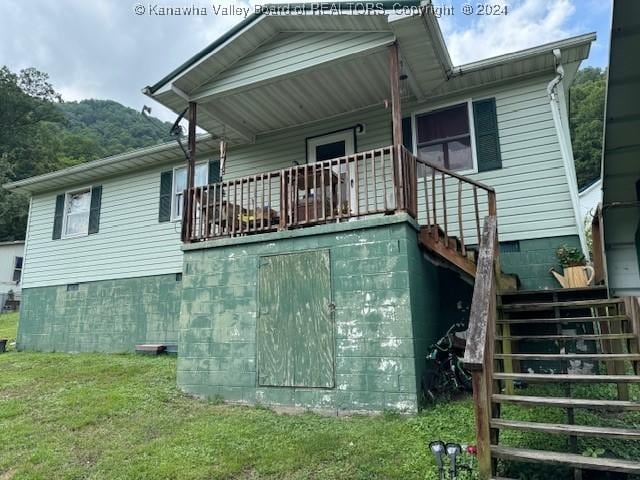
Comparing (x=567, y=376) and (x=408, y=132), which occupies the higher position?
(x=408, y=132)

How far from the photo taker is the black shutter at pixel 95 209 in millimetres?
10938

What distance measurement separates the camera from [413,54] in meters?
5.96

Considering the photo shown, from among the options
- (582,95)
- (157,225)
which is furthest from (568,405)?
(582,95)

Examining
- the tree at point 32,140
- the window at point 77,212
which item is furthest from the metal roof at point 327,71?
the tree at point 32,140

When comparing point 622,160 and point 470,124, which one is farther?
point 470,124

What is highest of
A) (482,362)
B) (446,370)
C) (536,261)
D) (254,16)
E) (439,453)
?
(254,16)

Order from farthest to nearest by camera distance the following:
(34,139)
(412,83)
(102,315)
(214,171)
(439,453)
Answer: (34,139) < (102,315) < (214,171) < (412,83) < (439,453)

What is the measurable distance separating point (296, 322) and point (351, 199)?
2.17m

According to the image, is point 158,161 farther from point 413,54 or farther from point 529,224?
point 529,224

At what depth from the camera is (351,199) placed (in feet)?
21.5

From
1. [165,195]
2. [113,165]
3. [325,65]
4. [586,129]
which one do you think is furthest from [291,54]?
[586,129]

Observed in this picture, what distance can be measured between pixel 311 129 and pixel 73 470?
6550 mm

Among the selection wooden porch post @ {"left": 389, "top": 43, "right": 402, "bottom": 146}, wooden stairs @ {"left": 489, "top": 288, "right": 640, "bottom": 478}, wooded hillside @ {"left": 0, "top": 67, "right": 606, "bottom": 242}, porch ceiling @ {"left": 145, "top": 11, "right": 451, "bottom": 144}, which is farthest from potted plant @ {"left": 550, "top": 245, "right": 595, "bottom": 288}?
wooded hillside @ {"left": 0, "top": 67, "right": 606, "bottom": 242}

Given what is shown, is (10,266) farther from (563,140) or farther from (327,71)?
(563,140)
